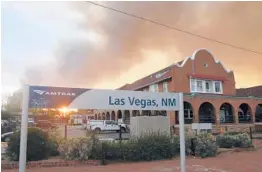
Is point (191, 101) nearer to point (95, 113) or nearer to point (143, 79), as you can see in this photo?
point (143, 79)

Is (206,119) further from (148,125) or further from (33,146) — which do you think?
(33,146)

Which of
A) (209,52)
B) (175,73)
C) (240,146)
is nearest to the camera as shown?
(240,146)

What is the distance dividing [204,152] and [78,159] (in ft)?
18.5

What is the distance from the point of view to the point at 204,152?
12914mm

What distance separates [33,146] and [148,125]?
531cm

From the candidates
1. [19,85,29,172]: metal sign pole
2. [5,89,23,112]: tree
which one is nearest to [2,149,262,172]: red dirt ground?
[19,85,29,172]: metal sign pole

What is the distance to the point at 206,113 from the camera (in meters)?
34.4

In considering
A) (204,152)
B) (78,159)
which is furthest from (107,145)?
(204,152)

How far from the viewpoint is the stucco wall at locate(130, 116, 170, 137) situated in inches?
530

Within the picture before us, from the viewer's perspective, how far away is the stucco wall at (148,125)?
13.5 meters

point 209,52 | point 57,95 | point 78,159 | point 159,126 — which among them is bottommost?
point 78,159

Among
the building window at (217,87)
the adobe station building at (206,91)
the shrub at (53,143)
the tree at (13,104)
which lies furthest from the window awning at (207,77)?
the shrub at (53,143)

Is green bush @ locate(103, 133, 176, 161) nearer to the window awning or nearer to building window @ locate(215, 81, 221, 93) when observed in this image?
the window awning

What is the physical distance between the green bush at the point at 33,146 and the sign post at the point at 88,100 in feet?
15.8
